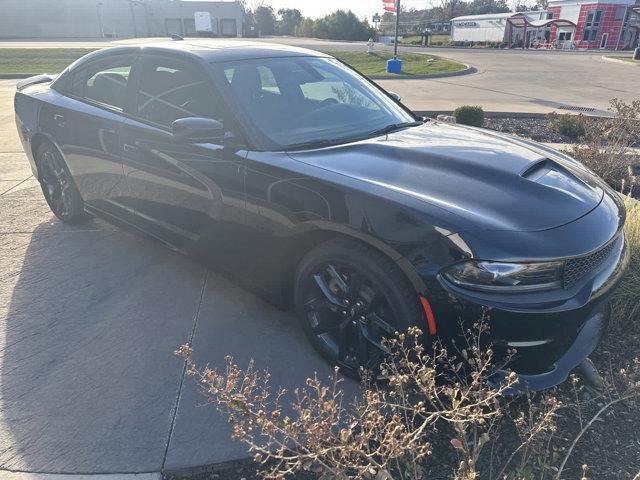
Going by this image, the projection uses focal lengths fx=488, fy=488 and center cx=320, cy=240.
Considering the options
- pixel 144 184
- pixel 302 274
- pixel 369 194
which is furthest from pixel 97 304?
pixel 369 194

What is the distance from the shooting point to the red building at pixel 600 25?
156ft

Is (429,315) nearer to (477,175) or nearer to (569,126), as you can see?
(477,175)

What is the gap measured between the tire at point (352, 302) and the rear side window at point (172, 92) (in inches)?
49.1

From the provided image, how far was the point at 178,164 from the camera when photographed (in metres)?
3.21

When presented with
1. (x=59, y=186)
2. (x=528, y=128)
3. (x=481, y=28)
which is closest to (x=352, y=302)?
(x=59, y=186)

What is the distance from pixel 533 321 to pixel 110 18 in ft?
236

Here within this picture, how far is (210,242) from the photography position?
10.6ft

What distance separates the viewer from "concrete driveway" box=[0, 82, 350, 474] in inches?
90.7

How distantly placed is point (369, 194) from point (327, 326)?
833mm

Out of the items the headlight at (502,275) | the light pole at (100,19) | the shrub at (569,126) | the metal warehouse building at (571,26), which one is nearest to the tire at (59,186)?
the headlight at (502,275)

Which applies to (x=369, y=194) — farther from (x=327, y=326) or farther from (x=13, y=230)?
(x=13, y=230)

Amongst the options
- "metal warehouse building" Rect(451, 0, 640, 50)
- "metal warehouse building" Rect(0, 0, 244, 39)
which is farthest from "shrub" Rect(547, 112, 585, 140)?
"metal warehouse building" Rect(0, 0, 244, 39)

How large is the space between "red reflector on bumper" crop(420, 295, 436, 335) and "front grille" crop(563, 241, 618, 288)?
1.95 ft

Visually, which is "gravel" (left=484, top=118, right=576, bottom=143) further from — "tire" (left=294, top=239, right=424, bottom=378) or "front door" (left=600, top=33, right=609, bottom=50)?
"front door" (left=600, top=33, right=609, bottom=50)
